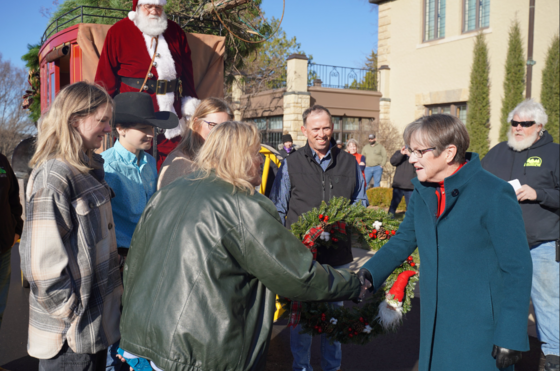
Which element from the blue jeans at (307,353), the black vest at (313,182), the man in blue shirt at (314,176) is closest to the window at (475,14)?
the man in blue shirt at (314,176)

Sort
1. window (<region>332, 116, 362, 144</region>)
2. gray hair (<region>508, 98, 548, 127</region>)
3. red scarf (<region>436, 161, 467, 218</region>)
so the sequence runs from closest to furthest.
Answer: red scarf (<region>436, 161, 467, 218</region>)
gray hair (<region>508, 98, 548, 127</region>)
window (<region>332, 116, 362, 144</region>)

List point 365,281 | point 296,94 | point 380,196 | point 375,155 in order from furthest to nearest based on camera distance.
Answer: point 296,94, point 380,196, point 375,155, point 365,281

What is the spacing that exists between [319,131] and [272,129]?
18.3m

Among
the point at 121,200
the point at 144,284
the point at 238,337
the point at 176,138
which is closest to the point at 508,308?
the point at 238,337

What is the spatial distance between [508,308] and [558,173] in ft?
7.57

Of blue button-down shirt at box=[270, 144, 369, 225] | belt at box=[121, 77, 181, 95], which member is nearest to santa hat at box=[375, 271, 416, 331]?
blue button-down shirt at box=[270, 144, 369, 225]

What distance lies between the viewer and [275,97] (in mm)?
21375

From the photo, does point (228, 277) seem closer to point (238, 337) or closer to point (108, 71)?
point (238, 337)

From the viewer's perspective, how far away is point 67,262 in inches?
89.0

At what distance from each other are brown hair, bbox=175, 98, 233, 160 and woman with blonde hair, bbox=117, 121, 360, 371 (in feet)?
4.53

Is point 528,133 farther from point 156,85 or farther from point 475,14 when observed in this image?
point 475,14

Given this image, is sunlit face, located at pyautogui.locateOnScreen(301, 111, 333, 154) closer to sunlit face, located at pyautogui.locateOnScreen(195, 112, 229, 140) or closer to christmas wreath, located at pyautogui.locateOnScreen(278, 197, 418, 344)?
christmas wreath, located at pyautogui.locateOnScreen(278, 197, 418, 344)

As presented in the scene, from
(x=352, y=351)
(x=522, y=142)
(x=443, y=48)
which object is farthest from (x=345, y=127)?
(x=352, y=351)

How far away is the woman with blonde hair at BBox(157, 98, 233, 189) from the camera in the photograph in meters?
3.48
